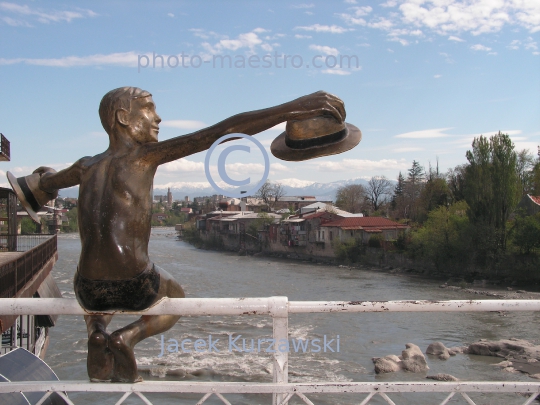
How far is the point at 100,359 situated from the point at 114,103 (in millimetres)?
1140

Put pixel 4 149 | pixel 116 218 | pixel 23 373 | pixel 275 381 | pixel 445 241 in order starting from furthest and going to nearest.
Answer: pixel 445 241
pixel 4 149
pixel 23 373
pixel 116 218
pixel 275 381

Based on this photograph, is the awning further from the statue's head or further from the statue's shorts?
the statue's head

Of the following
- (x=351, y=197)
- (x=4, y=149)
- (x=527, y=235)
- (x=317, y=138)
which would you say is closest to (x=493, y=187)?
(x=527, y=235)

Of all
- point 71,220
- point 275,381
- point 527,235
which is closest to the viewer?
point 275,381

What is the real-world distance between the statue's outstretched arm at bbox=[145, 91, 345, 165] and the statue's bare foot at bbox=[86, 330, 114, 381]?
85 cm

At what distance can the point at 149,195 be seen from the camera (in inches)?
94.2

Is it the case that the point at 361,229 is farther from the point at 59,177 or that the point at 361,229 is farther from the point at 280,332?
the point at 280,332

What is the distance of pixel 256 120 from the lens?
232 cm

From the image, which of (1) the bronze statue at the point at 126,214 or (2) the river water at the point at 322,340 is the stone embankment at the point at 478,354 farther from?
(1) the bronze statue at the point at 126,214

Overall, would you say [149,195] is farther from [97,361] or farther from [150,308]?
[97,361]

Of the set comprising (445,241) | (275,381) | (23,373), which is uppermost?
(275,381)

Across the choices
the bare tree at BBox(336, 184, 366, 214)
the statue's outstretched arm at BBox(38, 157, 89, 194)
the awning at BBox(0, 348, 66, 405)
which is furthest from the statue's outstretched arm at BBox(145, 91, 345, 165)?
the bare tree at BBox(336, 184, 366, 214)

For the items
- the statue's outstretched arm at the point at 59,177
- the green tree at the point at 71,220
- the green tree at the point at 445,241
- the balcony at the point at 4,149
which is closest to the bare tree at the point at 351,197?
the green tree at the point at 445,241

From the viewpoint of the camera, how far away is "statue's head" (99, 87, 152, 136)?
245 centimetres
